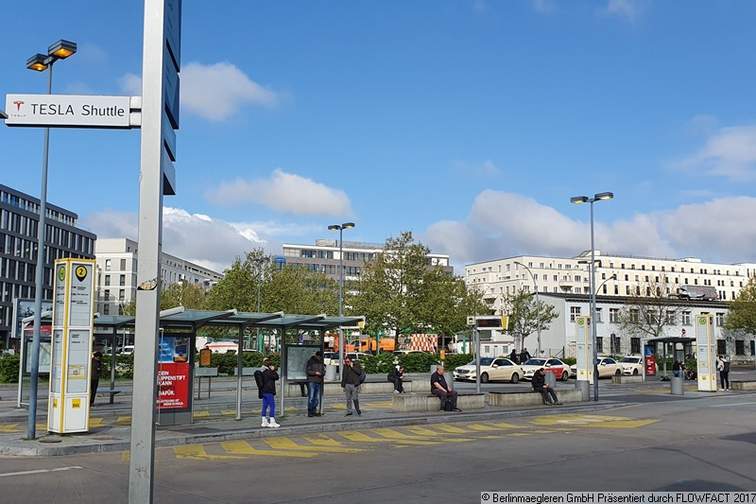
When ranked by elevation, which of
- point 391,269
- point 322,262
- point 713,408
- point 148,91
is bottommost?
point 713,408

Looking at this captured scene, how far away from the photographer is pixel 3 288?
9575 centimetres

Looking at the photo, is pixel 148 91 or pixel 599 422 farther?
pixel 599 422

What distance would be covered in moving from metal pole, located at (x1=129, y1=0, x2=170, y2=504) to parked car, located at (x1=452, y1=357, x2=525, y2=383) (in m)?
40.5

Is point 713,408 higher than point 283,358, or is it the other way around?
point 283,358

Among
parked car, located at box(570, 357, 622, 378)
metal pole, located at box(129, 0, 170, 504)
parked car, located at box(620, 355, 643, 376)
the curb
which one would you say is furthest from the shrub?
metal pole, located at box(129, 0, 170, 504)

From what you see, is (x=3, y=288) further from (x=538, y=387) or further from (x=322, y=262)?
(x=538, y=387)

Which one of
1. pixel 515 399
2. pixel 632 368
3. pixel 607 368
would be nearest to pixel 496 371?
pixel 607 368

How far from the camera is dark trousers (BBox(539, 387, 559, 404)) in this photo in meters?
27.0

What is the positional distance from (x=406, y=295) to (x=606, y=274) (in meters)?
110

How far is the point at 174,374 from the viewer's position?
19516 millimetres

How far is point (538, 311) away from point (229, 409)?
5448 cm

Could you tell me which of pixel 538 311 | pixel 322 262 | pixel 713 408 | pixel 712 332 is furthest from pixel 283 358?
pixel 322 262

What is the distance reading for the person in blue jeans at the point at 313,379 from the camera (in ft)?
73.0

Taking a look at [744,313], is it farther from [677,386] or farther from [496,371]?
[677,386]
